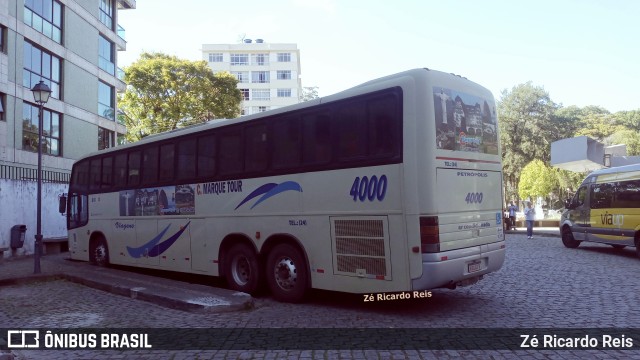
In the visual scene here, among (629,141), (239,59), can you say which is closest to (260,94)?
(239,59)

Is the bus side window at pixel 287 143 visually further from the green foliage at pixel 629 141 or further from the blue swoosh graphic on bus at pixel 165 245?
the green foliage at pixel 629 141

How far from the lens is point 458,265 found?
285 inches

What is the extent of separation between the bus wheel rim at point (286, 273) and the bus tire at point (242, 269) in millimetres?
488

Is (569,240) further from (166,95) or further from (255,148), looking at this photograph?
(166,95)

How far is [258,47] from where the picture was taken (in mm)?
79250

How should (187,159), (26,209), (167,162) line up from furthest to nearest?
1. (26,209)
2. (167,162)
3. (187,159)

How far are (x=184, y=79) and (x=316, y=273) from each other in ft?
105

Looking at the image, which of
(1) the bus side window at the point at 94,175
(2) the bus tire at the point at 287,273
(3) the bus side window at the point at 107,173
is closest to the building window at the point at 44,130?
(1) the bus side window at the point at 94,175

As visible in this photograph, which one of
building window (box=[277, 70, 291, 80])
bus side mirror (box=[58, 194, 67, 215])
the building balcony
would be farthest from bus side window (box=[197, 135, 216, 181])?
building window (box=[277, 70, 291, 80])

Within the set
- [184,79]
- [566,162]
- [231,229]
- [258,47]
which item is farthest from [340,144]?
[258,47]

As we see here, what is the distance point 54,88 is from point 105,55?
20.4ft

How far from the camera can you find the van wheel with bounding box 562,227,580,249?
17.4 m

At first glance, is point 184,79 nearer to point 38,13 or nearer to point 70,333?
point 38,13

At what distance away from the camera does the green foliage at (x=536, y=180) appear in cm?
4703
